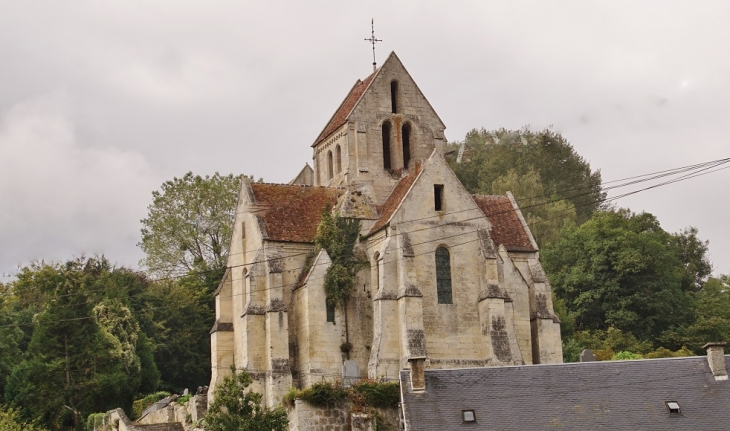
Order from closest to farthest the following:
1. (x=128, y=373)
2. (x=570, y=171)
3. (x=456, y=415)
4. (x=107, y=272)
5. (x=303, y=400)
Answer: (x=456, y=415) < (x=303, y=400) < (x=128, y=373) < (x=107, y=272) < (x=570, y=171)

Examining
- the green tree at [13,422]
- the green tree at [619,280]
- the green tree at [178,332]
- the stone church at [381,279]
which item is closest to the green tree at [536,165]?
the green tree at [619,280]

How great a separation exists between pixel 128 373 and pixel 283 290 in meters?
12.3

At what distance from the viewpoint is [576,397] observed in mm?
36688

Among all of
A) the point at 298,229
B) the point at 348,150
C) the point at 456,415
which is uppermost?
the point at 348,150

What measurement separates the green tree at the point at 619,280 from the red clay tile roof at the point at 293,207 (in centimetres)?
2418

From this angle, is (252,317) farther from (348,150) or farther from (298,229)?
(348,150)

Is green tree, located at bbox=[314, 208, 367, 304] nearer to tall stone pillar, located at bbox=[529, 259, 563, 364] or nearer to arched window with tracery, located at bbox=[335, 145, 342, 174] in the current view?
arched window with tracery, located at bbox=[335, 145, 342, 174]

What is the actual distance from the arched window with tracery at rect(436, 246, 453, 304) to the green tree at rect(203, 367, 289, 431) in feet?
37.8

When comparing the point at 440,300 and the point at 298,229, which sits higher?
the point at 298,229

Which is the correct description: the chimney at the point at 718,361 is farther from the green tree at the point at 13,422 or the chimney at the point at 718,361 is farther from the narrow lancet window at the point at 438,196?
the green tree at the point at 13,422

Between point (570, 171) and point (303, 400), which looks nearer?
point (303, 400)

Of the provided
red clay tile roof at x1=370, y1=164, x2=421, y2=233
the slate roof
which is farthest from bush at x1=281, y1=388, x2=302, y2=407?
red clay tile roof at x1=370, y1=164, x2=421, y2=233

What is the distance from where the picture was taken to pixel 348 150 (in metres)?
52.6

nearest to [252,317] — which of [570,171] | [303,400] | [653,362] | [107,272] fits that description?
[303,400]
